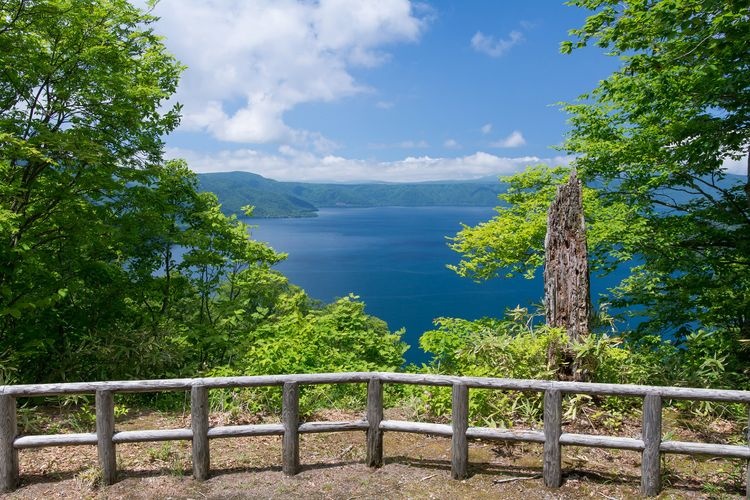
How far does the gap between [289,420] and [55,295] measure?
6079 mm

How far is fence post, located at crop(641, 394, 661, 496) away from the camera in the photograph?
499 centimetres

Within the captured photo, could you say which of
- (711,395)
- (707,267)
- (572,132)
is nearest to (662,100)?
(707,267)

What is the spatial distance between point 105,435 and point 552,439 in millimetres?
5037

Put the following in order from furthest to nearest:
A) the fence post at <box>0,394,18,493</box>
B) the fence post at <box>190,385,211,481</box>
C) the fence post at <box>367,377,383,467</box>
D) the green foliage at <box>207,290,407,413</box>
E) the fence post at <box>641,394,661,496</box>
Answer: the green foliage at <box>207,290,407,413</box>
the fence post at <box>367,377,383,467</box>
the fence post at <box>190,385,211,481</box>
the fence post at <box>0,394,18,493</box>
the fence post at <box>641,394,661,496</box>

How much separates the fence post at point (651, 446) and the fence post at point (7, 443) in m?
6.91

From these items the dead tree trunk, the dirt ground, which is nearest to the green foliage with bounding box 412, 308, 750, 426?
the dead tree trunk

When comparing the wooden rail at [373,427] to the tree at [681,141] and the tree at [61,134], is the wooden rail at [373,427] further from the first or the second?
the tree at [681,141]

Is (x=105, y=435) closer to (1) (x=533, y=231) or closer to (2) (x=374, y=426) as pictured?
(2) (x=374, y=426)

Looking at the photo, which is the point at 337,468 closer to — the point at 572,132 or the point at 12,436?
the point at 12,436

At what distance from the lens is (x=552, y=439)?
17.3 feet

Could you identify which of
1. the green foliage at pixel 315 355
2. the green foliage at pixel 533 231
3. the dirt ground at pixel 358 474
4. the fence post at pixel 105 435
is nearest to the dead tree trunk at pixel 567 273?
the dirt ground at pixel 358 474

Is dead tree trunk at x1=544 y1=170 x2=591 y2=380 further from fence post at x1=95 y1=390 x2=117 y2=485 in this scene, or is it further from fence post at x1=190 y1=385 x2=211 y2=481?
fence post at x1=95 y1=390 x2=117 y2=485

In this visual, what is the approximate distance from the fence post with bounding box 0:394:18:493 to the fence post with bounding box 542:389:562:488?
5945 mm

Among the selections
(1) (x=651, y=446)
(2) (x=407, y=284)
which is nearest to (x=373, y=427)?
(1) (x=651, y=446)
